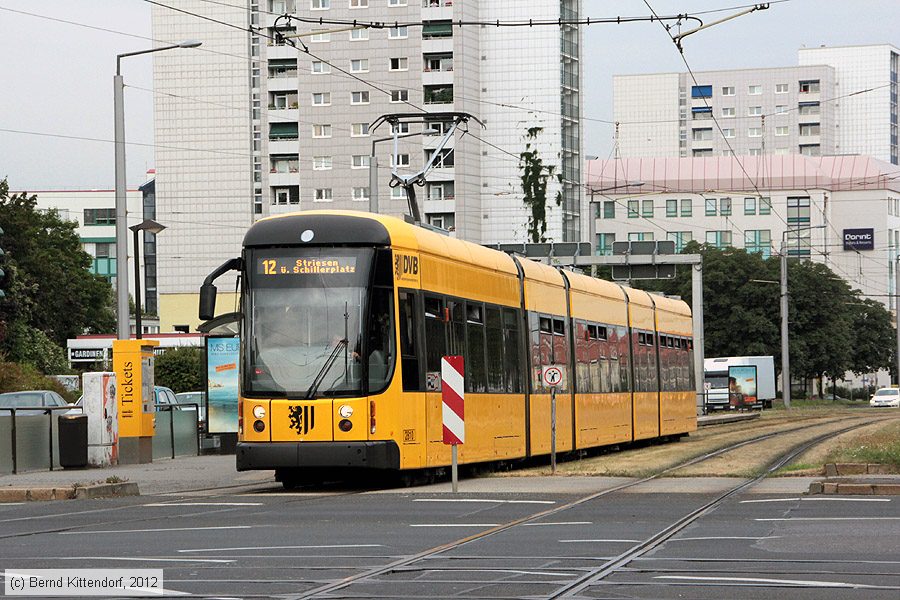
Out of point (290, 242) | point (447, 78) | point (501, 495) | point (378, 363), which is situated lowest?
point (501, 495)

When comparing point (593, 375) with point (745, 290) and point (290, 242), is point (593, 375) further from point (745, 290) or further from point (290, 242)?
point (745, 290)

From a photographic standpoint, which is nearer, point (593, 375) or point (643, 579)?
point (643, 579)

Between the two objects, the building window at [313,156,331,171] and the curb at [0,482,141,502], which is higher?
the building window at [313,156,331,171]

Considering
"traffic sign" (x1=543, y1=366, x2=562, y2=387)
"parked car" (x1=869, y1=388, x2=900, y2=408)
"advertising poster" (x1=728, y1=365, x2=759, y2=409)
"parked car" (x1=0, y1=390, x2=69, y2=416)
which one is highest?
"traffic sign" (x1=543, y1=366, x2=562, y2=387)

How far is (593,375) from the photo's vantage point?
31781mm

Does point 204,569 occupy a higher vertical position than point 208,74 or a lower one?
lower

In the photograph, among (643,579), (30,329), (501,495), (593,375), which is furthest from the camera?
(30,329)

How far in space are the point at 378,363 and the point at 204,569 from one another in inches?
357

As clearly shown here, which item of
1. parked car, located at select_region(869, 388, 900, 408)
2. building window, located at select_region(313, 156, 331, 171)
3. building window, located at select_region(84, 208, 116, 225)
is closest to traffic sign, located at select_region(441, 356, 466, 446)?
parked car, located at select_region(869, 388, 900, 408)

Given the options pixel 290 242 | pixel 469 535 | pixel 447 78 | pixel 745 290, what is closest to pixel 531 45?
pixel 447 78

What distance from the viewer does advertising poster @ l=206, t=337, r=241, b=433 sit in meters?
34.0

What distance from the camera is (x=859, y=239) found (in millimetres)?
135125

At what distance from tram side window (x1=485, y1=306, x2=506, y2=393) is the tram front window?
4.25 meters

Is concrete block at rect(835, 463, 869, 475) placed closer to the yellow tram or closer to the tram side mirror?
the yellow tram
